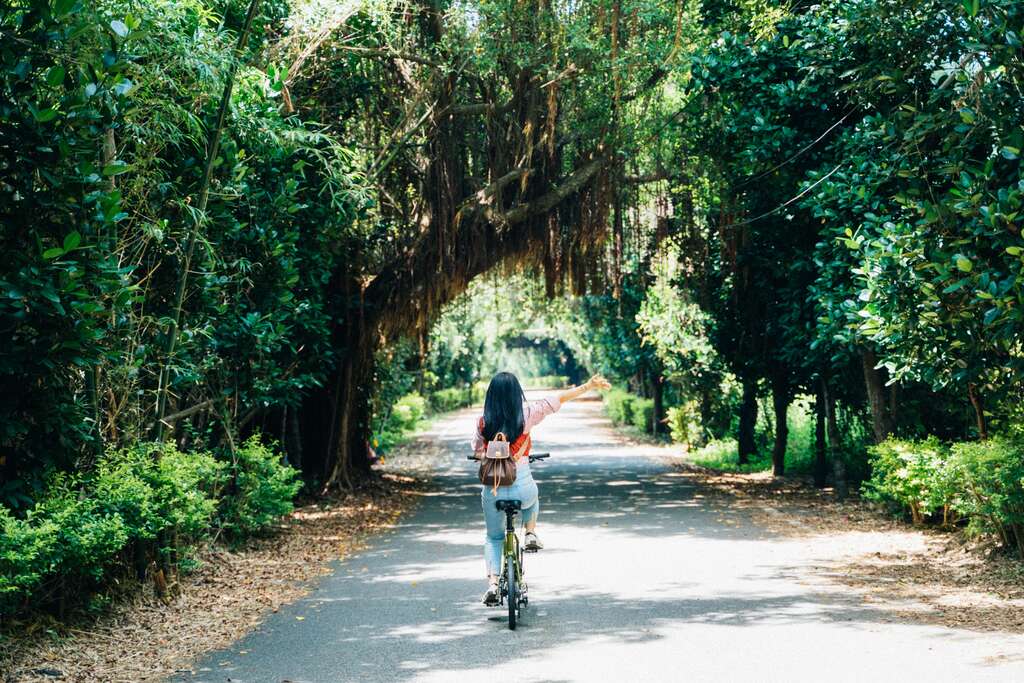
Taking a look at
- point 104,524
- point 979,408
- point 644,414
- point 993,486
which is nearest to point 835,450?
point 979,408

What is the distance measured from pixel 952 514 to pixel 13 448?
999 centimetres

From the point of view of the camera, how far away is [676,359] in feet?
90.1

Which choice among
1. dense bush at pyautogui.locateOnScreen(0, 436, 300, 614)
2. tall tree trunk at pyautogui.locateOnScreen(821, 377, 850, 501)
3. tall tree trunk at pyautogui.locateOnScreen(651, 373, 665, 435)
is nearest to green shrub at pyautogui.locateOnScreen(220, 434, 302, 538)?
dense bush at pyautogui.locateOnScreen(0, 436, 300, 614)

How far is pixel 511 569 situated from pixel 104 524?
9.73 ft

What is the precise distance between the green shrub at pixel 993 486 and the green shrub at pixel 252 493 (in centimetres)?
761

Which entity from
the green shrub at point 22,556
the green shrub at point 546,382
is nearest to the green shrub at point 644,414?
the green shrub at point 22,556

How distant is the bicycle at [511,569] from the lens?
777 centimetres

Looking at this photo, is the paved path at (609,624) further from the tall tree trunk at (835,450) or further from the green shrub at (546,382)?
the green shrub at (546,382)

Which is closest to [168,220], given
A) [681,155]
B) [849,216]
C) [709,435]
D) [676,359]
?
[849,216]

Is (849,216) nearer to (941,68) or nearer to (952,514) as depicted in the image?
(941,68)

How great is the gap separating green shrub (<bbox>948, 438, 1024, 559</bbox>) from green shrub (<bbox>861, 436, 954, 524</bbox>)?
0.32 metres

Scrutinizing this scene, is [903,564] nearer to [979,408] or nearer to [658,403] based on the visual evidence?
[979,408]

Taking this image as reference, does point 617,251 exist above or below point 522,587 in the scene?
above

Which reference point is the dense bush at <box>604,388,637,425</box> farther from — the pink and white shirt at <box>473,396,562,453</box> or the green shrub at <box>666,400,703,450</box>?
the pink and white shirt at <box>473,396,562,453</box>
